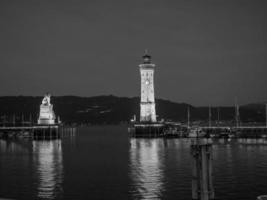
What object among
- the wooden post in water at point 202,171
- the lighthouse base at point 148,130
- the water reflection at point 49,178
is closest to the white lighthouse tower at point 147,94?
the lighthouse base at point 148,130

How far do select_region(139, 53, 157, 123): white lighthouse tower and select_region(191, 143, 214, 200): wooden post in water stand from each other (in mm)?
115571

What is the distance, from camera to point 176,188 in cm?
3662

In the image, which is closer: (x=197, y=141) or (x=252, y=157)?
(x=197, y=141)

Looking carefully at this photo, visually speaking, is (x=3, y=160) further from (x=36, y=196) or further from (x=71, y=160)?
(x=36, y=196)

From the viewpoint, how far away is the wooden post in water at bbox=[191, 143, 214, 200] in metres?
19.6

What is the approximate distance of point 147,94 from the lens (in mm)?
136000

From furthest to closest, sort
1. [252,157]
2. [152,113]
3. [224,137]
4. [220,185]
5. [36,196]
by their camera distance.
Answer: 1. [152,113]
2. [224,137]
3. [252,157]
4. [220,185]
5. [36,196]

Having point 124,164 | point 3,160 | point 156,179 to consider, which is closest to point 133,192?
point 156,179

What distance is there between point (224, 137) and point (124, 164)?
219 feet

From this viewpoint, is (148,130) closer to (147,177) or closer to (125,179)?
(147,177)

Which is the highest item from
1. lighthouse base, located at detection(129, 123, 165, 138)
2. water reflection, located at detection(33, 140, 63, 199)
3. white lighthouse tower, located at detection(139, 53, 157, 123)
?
white lighthouse tower, located at detection(139, 53, 157, 123)

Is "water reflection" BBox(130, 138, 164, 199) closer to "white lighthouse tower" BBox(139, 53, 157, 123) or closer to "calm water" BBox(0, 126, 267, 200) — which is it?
"calm water" BBox(0, 126, 267, 200)

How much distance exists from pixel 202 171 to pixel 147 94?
382 ft

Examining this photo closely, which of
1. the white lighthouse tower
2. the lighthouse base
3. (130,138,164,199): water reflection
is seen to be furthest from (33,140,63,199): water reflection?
the lighthouse base
